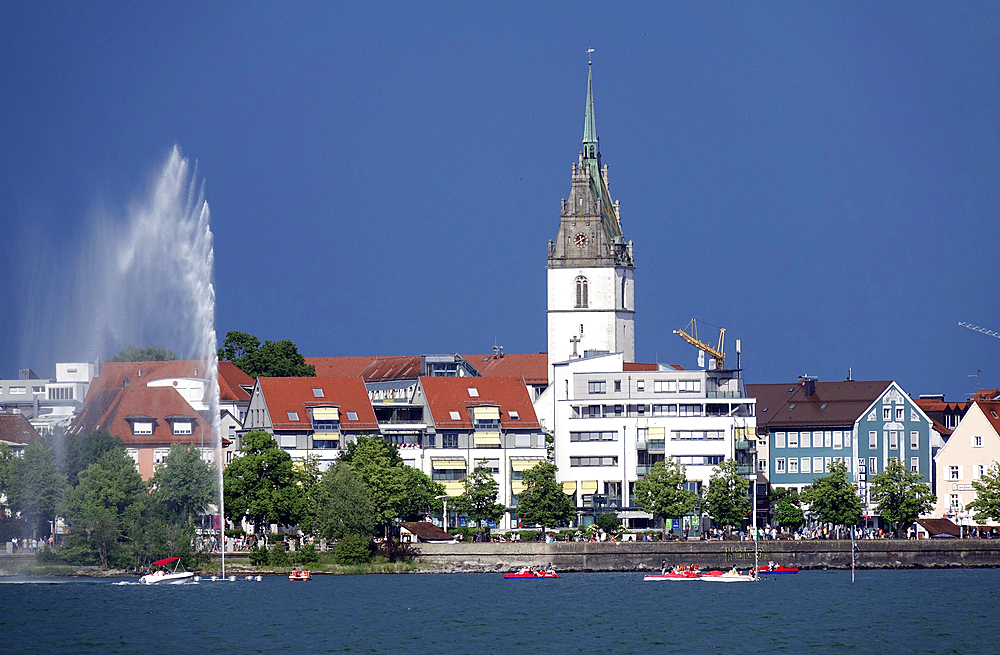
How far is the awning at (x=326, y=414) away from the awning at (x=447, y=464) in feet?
26.3

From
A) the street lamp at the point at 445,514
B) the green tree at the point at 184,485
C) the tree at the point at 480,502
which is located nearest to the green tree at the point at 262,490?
the green tree at the point at 184,485

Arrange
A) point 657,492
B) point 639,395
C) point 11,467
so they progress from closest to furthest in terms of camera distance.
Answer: point 11,467 → point 657,492 → point 639,395

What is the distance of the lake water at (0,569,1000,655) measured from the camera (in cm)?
9194

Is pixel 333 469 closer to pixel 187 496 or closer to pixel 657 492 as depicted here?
pixel 187 496

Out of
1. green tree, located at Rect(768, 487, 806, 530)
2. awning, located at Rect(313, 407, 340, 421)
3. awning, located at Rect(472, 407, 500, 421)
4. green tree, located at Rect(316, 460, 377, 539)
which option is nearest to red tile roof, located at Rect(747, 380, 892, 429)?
green tree, located at Rect(768, 487, 806, 530)

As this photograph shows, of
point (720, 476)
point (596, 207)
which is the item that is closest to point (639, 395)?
point (720, 476)

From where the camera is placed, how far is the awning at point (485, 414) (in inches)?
5891

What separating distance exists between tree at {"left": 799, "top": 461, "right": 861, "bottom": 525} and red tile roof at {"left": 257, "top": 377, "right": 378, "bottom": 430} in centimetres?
3348

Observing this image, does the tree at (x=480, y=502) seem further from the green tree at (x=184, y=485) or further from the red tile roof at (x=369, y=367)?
the red tile roof at (x=369, y=367)

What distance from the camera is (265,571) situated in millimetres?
123562

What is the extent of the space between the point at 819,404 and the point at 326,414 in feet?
135

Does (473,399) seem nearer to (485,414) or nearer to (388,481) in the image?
(485,414)

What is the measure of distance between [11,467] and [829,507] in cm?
5719

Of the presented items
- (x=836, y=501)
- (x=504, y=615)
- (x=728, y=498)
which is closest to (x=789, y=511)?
(x=836, y=501)
